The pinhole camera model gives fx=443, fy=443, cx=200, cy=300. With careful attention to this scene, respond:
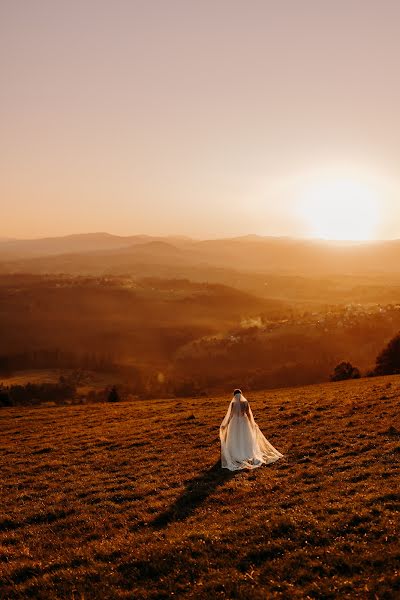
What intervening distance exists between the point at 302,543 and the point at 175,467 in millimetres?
11576

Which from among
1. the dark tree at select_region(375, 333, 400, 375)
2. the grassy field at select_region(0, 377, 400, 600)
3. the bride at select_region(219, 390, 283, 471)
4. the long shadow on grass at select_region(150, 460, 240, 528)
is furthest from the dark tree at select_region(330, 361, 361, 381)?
the long shadow on grass at select_region(150, 460, 240, 528)

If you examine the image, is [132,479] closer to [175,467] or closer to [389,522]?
[175,467]

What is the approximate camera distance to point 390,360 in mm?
74938

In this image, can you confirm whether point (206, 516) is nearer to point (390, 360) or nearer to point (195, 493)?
point (195, 493)

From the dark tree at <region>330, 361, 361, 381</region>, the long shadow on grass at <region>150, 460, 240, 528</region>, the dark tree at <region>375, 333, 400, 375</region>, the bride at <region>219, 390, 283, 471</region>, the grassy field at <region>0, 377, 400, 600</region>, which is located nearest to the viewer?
the grassy field at <region>0, 377, 400, 600</region>

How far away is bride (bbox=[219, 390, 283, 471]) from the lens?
23094 millimetres

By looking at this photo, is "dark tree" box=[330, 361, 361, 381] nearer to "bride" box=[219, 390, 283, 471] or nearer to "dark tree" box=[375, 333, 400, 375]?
"dark tree" box=[375, 333, 400, 375]

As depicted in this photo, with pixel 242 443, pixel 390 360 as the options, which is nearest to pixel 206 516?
pixel 242 443

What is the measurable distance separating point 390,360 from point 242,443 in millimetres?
59166

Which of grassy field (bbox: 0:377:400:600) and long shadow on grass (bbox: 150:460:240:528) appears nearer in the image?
grassy field (bbox: 0:377:400:600)

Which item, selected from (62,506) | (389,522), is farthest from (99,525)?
(389,522)

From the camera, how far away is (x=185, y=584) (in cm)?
1239

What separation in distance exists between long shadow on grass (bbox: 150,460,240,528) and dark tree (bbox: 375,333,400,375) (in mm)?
57414

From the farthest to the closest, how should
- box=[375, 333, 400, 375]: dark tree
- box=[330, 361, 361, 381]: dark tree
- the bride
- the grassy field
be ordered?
box=[375, 333, 400, 375]: dark tree → box=[330, 361, 361, 381]: dark tree → the bride → the grassy field
